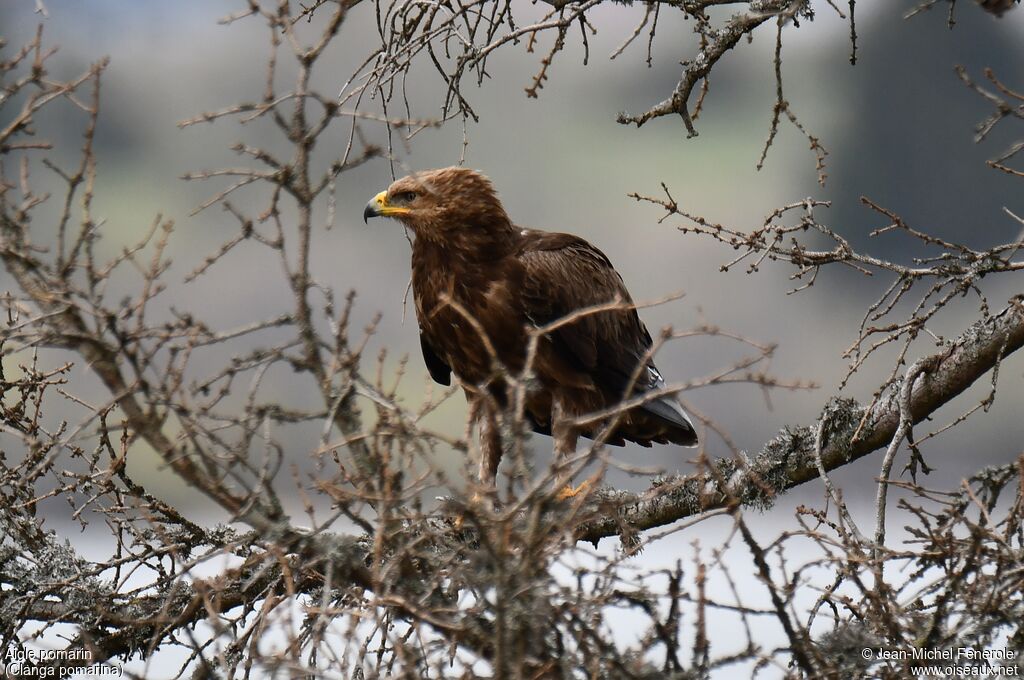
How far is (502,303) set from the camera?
13.9 feet

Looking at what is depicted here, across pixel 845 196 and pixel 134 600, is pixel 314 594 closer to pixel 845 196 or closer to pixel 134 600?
pixel 134 600

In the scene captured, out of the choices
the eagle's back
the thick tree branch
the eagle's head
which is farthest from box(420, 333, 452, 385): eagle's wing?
the thick tree branch

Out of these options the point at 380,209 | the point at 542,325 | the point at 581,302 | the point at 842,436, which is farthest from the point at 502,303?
the point at 842,436

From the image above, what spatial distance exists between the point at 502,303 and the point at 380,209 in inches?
23.1

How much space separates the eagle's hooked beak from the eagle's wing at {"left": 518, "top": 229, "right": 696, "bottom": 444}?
0.50 m

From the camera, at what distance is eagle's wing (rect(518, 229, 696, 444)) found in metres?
4.35

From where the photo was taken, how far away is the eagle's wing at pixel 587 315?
14.3 ft

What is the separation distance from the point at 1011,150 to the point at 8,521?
9.63 feet

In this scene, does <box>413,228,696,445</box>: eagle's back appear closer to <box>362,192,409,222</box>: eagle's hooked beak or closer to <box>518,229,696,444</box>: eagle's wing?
<box>518,229,696,444</box>: eagle's wing

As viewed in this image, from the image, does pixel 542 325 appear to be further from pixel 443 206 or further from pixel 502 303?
pixel 443 206

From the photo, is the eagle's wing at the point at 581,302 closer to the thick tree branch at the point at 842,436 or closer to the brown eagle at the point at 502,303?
the brown eagle at the point at 502,303

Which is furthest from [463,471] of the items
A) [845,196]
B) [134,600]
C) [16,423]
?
[845,196]

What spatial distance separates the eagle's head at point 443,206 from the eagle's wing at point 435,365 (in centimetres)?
47

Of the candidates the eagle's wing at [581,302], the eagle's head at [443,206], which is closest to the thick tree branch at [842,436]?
the eagle's wing at [581,302]
